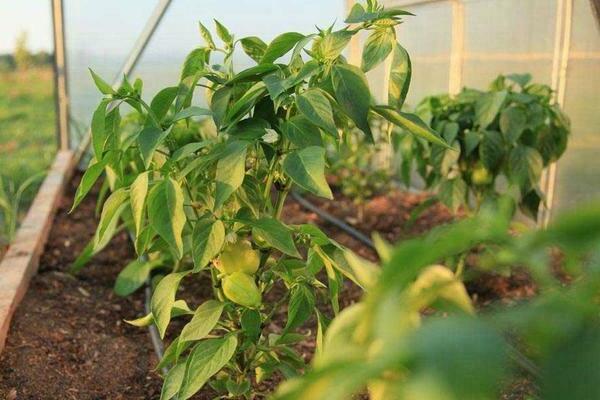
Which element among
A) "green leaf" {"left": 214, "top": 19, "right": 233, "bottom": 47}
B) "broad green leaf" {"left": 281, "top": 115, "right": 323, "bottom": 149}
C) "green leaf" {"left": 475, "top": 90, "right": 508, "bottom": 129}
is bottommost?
"green leaf" {"left": 475, "top": 90, "right": 508, "bottom": 129}

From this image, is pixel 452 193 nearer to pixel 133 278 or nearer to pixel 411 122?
pixel 133 278

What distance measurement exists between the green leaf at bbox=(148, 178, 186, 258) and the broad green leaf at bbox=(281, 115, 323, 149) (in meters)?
0.26

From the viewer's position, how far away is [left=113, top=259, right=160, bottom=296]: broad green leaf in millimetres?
3061

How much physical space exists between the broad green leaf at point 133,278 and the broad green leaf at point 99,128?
4.75 feet

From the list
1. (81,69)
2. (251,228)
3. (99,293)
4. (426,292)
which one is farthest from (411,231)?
(426,292)

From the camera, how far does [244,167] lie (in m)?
1.60

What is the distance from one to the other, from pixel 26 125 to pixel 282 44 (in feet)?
27.7

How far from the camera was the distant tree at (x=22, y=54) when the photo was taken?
11.6 m

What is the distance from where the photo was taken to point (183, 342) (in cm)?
175

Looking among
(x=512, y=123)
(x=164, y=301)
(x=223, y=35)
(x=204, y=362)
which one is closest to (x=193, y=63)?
(x=223, y=35)

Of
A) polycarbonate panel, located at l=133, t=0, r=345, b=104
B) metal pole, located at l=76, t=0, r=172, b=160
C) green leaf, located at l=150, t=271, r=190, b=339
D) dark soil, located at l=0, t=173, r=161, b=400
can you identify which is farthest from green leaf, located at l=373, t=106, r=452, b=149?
polycarbonate panel, located at l=133, t=0, r=345, b=104

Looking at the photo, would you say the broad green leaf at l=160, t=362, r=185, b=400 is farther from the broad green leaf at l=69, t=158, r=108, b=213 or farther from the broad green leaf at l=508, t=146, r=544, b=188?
the broad green leaf at l=508, t=146, r=544, b=188

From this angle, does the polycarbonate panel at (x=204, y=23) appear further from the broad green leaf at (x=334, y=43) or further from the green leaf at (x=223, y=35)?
the broad green leaf at (x=334, y=43)

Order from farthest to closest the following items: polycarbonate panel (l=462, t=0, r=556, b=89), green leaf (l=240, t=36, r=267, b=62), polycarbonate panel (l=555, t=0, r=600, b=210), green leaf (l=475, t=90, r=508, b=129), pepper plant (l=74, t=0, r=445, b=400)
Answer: polycarbonate panel (l=462, t=0, r=556, b=89)
polycarbonate panel (l=555, t=0, r=600, b=210)
green leaf (l=475, t=90, r=508, b=129)
green leaf (l=240, t=36, r=267, b=62)
pepper plant (l=74, t=0, r=445, b=400)
